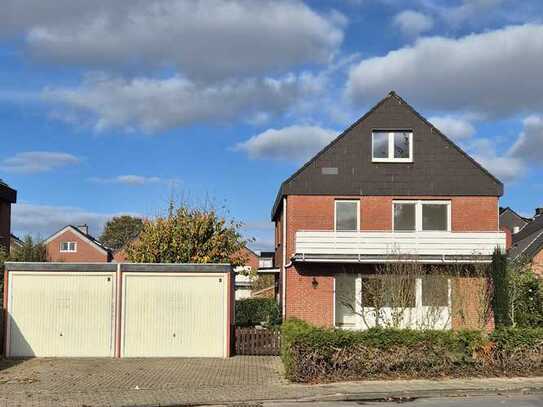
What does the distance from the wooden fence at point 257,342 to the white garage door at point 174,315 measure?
705 mm

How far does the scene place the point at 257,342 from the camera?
19.2 m

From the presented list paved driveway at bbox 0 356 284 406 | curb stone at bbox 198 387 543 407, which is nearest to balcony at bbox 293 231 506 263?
paved driveway at bbox 0 356 284 406

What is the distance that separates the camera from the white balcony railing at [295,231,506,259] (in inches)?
942

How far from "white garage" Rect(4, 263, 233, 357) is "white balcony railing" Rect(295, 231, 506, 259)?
19.0ft

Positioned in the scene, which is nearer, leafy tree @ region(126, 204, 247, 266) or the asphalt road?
the asphalt road

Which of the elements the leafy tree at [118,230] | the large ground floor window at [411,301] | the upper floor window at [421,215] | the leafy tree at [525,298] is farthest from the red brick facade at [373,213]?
the leafy tree at [118,230]

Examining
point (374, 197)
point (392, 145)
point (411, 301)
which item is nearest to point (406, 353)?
point (411, 301)

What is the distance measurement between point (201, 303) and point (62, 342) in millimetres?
3796

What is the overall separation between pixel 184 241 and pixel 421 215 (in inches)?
345

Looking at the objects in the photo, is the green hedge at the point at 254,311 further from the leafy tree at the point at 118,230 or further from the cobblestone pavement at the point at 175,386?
the leafy tree at the point at 118,230

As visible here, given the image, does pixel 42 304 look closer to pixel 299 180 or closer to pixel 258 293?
pixel 299 180

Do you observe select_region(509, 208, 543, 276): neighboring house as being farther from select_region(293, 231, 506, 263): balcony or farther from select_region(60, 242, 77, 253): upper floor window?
select_region(60, 242, 77, 253): upper floor window

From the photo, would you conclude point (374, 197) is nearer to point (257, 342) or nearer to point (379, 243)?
point (379, 243)

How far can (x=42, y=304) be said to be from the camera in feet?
61.1
